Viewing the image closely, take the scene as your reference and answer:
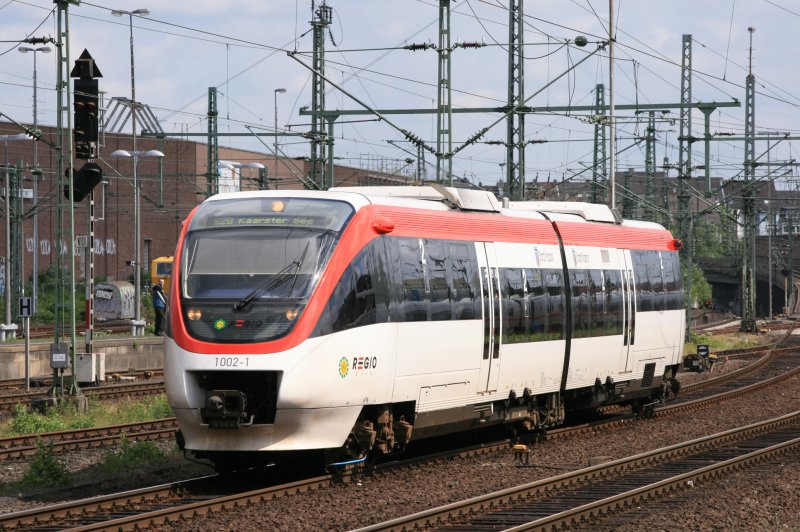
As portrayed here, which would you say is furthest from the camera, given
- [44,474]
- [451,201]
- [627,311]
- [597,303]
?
[627,311]

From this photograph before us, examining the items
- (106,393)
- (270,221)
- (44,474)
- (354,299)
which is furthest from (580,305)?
(106,393)

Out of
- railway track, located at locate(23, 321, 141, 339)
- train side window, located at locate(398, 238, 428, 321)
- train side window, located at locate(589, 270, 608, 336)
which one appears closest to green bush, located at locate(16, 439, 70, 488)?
train side window, located at locate(398, 238, 428, 321)

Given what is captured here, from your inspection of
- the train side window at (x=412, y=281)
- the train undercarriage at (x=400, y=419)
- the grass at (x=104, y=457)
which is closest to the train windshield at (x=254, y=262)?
the train undercarriage at (x=400, y=419)

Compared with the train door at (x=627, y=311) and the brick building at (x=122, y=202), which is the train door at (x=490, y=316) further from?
the brick building at (x=122, y=202)

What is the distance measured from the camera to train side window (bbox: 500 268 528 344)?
58.8 feet

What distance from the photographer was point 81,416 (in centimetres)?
2436

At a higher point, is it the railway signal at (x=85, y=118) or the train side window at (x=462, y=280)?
the railway signal at (x=85, y=118)

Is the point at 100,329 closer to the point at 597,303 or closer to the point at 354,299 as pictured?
the point at 597,303

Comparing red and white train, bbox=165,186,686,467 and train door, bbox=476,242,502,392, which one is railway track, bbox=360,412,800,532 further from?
train door, bbox=476,242,502,392

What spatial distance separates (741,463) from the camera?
17.0 metres

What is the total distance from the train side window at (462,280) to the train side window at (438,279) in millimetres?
162

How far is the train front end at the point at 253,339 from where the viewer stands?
13.6m

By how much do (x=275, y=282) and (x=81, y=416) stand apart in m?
11.7

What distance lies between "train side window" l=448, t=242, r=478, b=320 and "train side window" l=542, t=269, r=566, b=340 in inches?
98.0
